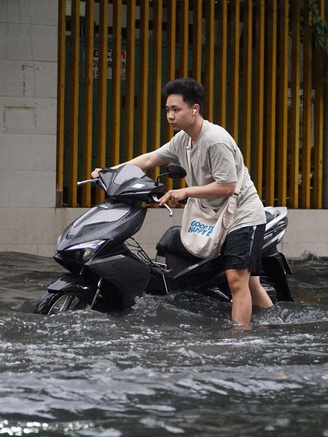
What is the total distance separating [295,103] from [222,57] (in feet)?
3.55

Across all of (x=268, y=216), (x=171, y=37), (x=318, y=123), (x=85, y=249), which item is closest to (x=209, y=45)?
(x=171, y=37)

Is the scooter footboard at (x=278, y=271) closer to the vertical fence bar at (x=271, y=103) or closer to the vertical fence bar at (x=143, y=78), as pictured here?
the vertical fence bar at (x=143, y=78)

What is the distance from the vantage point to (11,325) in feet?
20.7

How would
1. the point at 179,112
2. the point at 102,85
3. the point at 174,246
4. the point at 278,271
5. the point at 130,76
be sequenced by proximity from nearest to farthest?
1. the point at 179,112
2. the point at 174,246
3. the point at 278,271
4. the point at 102,85
5. the point at 130,76

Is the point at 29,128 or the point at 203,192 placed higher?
the point at 29,128

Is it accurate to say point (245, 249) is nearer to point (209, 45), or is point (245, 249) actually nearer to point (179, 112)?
point (179, 112)

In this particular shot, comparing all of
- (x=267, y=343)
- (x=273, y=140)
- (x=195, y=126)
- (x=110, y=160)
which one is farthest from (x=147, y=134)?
(x=267, y=343)

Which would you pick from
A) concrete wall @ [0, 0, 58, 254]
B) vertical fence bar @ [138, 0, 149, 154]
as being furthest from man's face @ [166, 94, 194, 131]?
vertical fence bar @ [138, 0, 149, 154]

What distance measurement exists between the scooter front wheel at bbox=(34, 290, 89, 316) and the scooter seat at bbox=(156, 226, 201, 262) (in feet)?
2.67

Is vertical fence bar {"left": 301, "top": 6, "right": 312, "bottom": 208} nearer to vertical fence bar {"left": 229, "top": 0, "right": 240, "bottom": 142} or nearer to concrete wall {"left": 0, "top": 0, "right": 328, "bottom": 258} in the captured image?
vertical fence bar {"left": 229, "top": 0, "right": 240, "bottom": 142}

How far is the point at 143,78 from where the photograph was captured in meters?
11.5

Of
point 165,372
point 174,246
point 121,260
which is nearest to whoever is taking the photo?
point 165,372

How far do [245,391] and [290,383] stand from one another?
0.29 metres

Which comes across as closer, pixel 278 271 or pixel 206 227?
pixel 206 227
